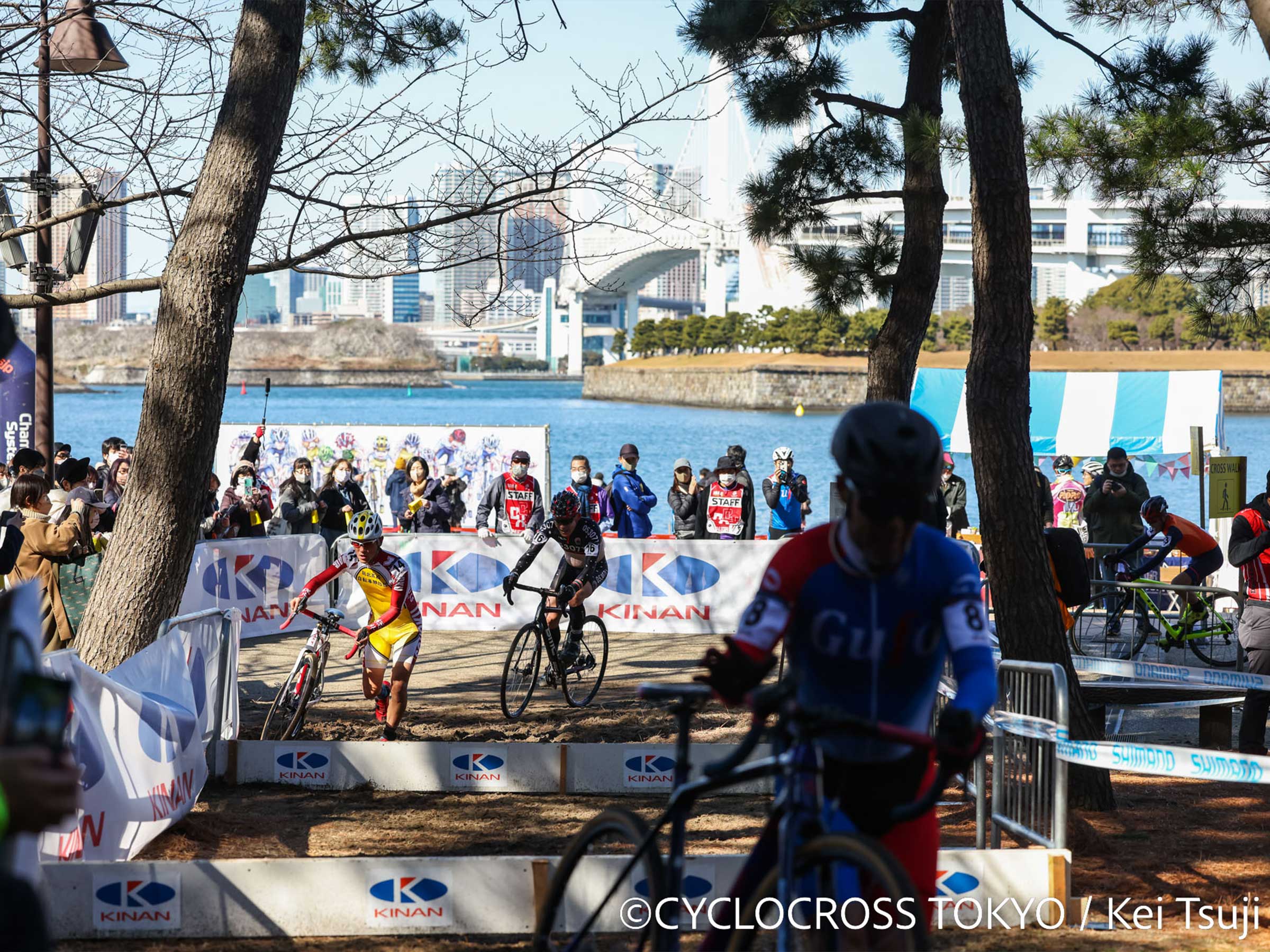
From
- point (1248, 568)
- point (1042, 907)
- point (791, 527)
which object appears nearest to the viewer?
point (1042, 907)

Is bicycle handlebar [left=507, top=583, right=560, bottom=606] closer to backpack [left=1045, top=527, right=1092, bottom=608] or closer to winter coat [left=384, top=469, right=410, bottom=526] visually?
backpack [left=1045, top=527, right=1092, bottom=608]

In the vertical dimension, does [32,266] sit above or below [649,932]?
above

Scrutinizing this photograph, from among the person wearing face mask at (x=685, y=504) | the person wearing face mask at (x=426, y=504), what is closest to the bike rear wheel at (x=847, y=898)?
the person wearing face mask at (x=685, y=504)

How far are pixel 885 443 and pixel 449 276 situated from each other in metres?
12.1

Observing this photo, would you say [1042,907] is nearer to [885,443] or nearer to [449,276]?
[885,443]

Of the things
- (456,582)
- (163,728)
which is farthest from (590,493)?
(163,728)

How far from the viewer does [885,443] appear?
3201mm

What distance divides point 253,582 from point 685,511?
5.83m

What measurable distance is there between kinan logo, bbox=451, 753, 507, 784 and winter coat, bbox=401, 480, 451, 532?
949 cm

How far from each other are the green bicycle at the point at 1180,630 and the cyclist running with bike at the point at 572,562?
5.27m

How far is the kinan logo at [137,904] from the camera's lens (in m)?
5.48

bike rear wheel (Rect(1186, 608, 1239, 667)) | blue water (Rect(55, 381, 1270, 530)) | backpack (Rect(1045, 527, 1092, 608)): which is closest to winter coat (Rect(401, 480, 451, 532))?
blue water (Rect(55, 381, 1270, 530))

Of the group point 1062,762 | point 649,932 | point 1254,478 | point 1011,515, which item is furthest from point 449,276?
point 1254,478

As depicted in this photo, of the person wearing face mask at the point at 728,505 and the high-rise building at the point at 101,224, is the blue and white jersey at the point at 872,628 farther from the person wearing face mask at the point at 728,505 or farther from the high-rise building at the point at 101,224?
the person wearing face mask at the point at 728,505
